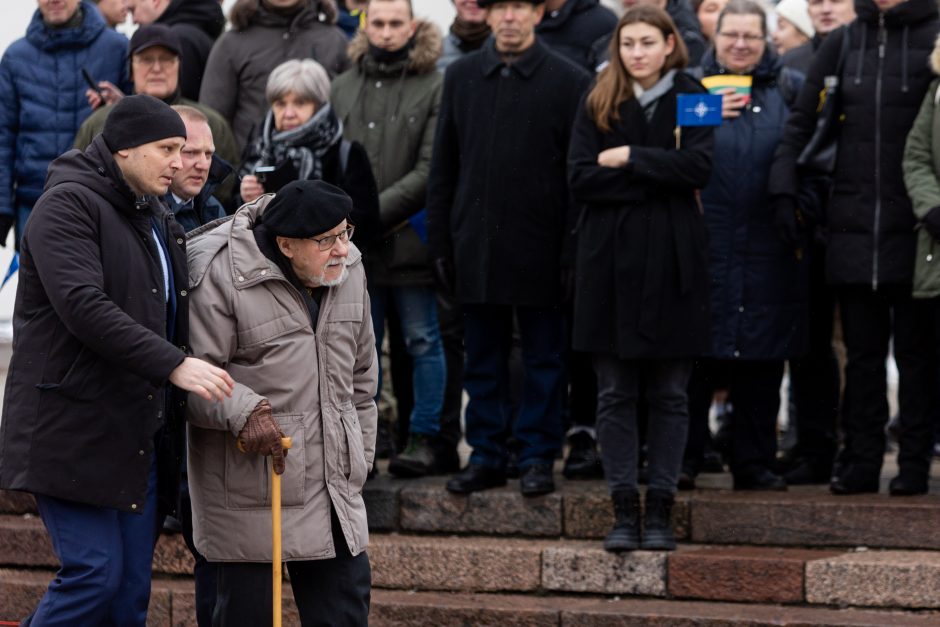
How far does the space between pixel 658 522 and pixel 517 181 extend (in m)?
1.62

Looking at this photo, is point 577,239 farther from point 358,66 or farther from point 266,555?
point 266,555

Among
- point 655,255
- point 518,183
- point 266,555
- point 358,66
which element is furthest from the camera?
point 358,66

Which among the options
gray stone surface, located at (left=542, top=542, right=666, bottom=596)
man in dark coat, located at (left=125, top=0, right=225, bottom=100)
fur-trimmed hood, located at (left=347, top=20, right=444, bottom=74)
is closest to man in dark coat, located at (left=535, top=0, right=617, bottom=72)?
fur-trimmed hood, located at (left=347, top=20, right=444, bottom=74)

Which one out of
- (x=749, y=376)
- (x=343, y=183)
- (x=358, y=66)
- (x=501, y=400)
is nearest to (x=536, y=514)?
(x=501, y=400)

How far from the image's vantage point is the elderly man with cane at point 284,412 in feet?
17.0

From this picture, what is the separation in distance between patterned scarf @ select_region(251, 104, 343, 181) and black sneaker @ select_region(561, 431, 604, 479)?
1.75m

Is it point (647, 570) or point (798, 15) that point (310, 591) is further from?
point (798, 15)

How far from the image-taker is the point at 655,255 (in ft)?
23.1

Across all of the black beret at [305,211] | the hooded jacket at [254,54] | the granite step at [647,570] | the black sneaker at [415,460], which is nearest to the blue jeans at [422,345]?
the black sneaker at [415,460]

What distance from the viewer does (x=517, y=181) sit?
7598 millimetres

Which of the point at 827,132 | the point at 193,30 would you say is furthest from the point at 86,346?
the point at 193,30

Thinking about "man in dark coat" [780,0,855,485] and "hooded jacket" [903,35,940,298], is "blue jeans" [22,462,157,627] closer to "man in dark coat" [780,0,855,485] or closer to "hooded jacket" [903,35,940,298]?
"hooded jacket" [903,35,940,298]

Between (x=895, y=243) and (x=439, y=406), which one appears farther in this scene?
(x=439, y=406)

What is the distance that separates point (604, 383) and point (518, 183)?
1.04 meters
